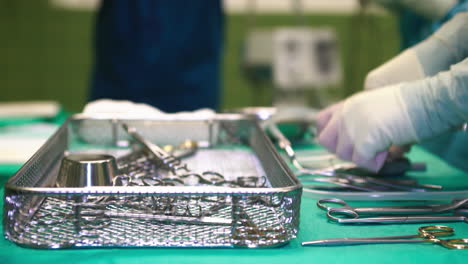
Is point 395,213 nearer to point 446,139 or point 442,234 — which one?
point 442,234

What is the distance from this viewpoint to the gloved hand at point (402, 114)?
28.2 inches

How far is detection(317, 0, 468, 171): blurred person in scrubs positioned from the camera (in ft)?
2.39

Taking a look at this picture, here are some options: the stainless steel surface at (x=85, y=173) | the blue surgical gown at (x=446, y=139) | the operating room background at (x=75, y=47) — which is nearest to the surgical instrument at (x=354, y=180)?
the blue surgical gown at (x=446, y=139)

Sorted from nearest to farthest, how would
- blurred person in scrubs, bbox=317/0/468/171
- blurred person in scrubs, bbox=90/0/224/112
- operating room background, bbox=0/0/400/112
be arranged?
Answer: blurred person in scrubs, bbox=317/0/468/171
blurred person in scrubs, bbox=90/0/224/112
operating room background, bbox=0/0/400/112

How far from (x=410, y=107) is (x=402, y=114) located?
15 millimetres

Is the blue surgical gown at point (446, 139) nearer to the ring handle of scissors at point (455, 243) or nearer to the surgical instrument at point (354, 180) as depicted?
the surgical instrument at point (354, 180)

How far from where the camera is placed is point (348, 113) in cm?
81

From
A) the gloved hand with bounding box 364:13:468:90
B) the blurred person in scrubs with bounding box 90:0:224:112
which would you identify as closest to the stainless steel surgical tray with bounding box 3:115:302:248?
the gloved hand with bounding box 364:13:468:90

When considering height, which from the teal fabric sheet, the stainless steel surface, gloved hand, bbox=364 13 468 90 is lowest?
the teal fabric sheet

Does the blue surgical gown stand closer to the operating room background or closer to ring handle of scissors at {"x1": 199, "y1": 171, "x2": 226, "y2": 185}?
ring handle of scissors at {"x1": 199, "y1": 171, "x2": 226, "y2": 185}

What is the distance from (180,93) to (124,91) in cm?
19

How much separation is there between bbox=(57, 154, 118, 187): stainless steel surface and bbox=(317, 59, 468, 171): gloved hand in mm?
384

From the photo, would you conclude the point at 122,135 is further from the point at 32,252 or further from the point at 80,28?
the point at 80,28

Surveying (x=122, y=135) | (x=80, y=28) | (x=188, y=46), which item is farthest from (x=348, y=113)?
(x=80, y=28)
